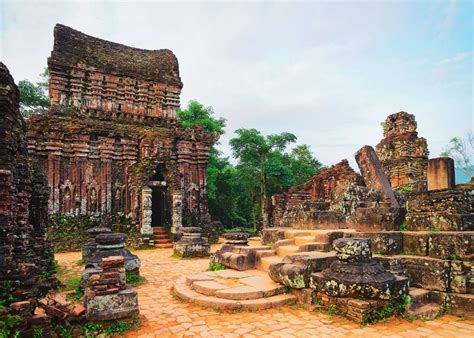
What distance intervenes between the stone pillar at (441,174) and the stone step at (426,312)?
291cm

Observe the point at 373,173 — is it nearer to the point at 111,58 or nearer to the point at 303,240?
the point at 303,240

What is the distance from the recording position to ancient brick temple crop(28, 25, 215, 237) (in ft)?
53.4

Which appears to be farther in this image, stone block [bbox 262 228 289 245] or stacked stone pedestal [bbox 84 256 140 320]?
stone block [bbox 262 228 289 245]

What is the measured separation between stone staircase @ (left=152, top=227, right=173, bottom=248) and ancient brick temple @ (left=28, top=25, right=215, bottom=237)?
531mm

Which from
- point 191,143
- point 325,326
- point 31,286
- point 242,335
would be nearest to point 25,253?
point 31,286

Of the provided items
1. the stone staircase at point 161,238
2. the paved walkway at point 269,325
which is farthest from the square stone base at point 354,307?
the stone staircase at point 161,238

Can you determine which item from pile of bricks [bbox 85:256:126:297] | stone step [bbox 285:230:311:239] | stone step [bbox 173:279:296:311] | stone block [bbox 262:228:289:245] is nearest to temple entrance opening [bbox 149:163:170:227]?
stone block [bbox 262:228:289:245]

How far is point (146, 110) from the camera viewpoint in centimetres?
2138

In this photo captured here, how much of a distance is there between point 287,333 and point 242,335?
0.61 metres

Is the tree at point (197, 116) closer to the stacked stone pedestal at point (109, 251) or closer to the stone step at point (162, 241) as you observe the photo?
the stone step at point (162, 241)

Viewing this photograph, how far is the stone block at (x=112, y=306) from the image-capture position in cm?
480

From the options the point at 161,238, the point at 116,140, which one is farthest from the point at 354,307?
the point at 116,140

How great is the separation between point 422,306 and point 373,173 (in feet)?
13.9

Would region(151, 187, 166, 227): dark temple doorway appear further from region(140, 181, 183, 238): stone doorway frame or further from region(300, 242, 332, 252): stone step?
region(300, 242, 332, 252): stone step
